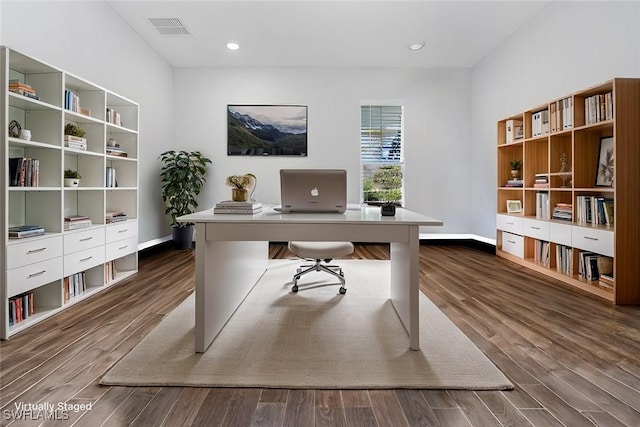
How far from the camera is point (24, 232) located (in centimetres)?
218

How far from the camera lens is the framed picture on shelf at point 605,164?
9.73ft

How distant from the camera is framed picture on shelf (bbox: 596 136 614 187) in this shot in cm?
297

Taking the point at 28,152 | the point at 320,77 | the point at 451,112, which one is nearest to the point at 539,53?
the point at 451,112

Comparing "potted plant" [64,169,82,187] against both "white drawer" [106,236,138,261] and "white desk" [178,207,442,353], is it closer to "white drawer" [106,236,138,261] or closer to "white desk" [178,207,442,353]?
"white drawer" [106,236,138,261]

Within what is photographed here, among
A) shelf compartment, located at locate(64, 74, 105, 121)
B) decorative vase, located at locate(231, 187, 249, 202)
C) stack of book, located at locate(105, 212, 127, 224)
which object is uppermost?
shelf compartment, located at locate(64, 74, 105, 121)

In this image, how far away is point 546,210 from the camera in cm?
363

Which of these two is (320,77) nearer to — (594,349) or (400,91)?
(400,91)

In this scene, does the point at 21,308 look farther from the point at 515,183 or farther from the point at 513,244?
the point at 515,183

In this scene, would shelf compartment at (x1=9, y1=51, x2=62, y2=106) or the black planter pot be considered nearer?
shelf compartment at (x1=9, y1=51, x2=62, y2=106)

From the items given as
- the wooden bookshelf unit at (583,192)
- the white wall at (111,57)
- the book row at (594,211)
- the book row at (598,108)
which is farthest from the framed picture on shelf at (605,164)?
the white wall at (111,57)

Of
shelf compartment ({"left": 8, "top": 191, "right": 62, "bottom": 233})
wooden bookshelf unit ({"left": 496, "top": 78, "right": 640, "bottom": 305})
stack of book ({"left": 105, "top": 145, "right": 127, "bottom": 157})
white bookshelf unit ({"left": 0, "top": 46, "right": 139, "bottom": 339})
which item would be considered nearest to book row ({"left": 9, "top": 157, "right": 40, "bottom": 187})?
white bookshelf unit ({"left": 0, "top": 46, "right": 139, "bottom": 339})

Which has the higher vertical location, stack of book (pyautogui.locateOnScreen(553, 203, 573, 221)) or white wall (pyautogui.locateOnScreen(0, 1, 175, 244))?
white wall (pyautogui.locateOnScreen(0, 1, 175, 244))

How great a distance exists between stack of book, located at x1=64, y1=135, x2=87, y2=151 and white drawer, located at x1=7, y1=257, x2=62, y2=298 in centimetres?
96

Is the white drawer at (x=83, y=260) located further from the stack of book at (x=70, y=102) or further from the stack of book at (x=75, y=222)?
the stack of book at (x=70, y=102)
